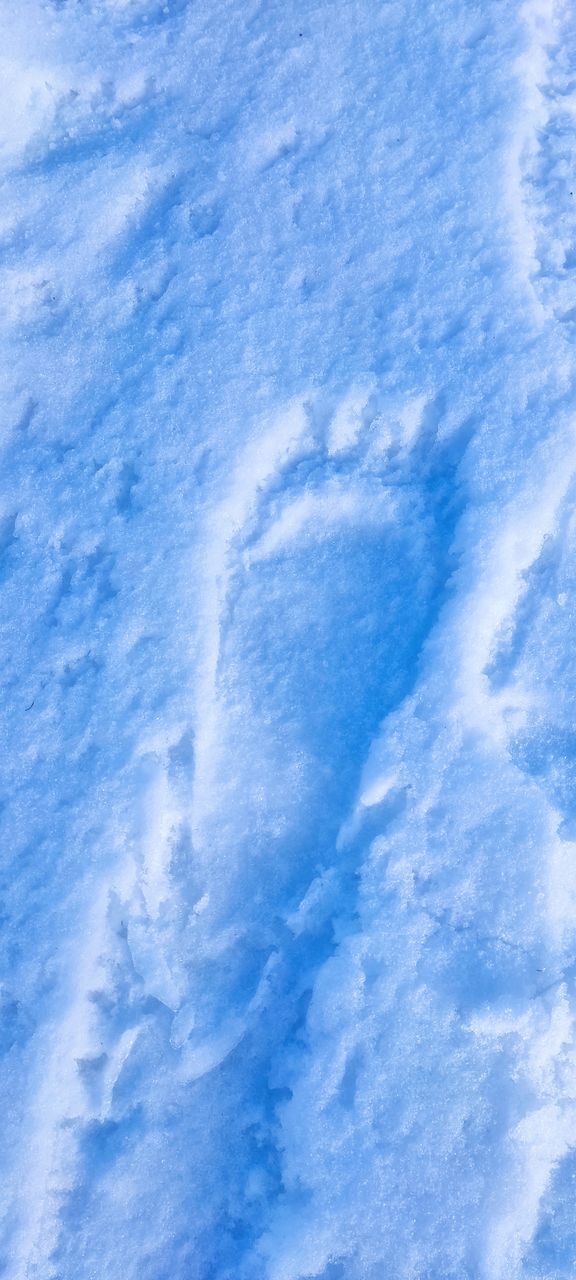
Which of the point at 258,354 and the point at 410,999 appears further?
the point at 258,354

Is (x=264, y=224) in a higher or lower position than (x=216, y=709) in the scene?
higher

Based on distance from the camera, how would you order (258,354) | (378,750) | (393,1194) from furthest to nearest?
(258,354), (378,750), (393,1194)

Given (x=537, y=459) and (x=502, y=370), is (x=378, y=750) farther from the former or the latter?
(x=502, y=370)

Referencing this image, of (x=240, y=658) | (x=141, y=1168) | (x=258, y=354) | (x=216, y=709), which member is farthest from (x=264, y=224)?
(x=141, y=1168)

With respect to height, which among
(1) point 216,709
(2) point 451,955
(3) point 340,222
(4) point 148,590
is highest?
(3) point 340,222

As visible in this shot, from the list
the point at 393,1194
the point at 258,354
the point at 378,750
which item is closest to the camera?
the point at 393,1194

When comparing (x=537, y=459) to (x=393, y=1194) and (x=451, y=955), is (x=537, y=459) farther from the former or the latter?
(x=393, y=1194)
